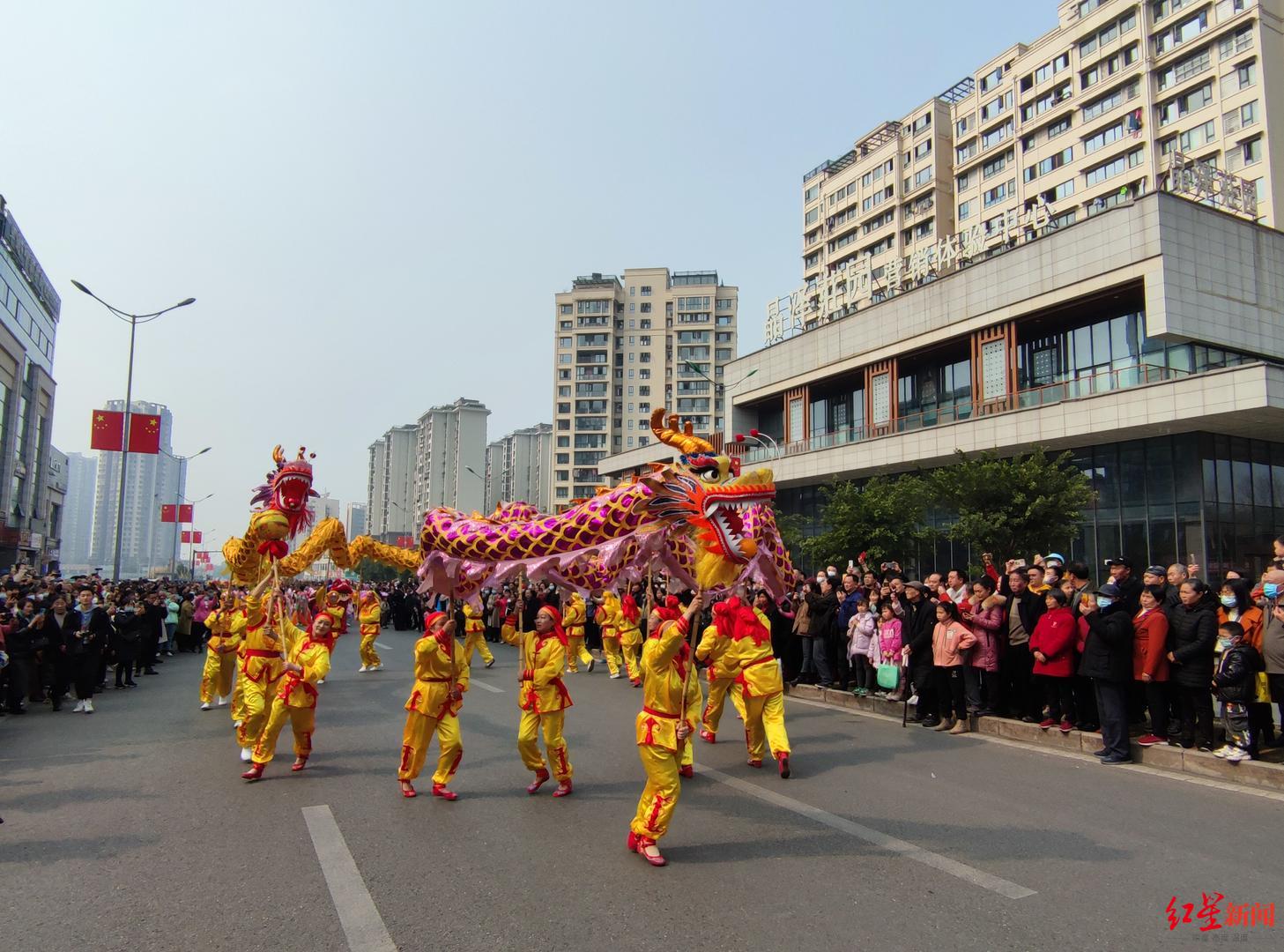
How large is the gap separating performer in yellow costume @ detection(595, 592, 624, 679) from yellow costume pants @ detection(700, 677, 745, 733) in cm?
532

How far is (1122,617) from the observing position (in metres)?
7.25

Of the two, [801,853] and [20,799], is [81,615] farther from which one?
[801,853]

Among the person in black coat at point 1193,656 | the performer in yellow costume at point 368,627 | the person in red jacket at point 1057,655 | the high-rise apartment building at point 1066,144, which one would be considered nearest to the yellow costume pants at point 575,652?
the performer in yellow costume at point 368,627

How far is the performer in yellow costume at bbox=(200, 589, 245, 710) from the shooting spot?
33.9 ft

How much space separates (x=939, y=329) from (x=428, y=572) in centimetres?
2485

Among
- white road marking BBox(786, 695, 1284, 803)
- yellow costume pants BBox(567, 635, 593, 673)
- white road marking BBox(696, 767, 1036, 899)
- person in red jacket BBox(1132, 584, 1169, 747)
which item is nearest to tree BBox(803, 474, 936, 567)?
yellow costume pants BBox(567, 635, 593, 673)

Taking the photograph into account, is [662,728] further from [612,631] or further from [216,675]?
[612,631]

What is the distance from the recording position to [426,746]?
654cm

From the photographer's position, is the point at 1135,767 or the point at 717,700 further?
the point at 717,700

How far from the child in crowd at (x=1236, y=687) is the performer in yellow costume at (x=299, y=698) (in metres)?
7.36

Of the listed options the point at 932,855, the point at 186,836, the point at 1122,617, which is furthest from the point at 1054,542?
the point at 186,836

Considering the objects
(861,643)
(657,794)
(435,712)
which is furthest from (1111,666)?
(435,712)

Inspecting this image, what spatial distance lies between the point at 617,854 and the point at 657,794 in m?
0.45

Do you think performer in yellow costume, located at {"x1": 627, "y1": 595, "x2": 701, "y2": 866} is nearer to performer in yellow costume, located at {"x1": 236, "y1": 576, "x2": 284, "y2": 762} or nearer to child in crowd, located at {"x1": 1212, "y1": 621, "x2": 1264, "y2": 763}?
performer in yellow costume, located at {"x1": 236, "y1": 576, "x2": 284, "y2": 762}
